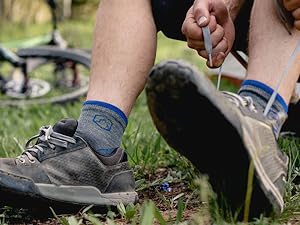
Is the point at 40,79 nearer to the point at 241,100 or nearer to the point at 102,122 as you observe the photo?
→ the point at 102,122

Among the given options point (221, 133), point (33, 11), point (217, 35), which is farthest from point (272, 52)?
point (33, 11)

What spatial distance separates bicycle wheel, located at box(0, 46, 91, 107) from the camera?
5312mm

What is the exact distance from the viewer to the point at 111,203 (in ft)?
5.94

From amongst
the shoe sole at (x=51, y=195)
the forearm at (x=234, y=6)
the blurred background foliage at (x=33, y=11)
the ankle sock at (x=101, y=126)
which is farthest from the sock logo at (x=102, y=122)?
the blurred background foliage at (x=33, y=11)

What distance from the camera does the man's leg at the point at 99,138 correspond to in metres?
1.74

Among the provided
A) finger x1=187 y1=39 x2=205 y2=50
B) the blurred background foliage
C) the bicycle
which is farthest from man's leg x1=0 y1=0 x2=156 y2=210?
the blurred background foliage

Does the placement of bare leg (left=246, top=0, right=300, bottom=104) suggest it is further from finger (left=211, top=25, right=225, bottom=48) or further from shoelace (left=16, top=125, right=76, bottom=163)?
shoelace (left=16, top=125, right=76, bottom=163)

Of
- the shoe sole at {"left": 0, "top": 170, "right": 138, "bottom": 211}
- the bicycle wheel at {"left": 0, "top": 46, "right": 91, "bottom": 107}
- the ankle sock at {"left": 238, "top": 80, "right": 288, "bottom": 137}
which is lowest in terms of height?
the bicycle wheel at {"left": 0, "top": 46, "right": 91, "bottom": 107}

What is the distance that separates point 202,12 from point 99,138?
0.40 metres

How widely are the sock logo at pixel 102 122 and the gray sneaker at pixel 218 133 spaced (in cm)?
33

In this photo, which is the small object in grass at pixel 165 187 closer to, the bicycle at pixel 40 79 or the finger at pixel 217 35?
the finger at pixel 217 35

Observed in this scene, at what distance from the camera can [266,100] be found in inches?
67.2

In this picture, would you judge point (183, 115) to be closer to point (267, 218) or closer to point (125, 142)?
point (267, 218)

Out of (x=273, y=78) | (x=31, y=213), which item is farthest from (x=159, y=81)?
(x=31, y=213)
